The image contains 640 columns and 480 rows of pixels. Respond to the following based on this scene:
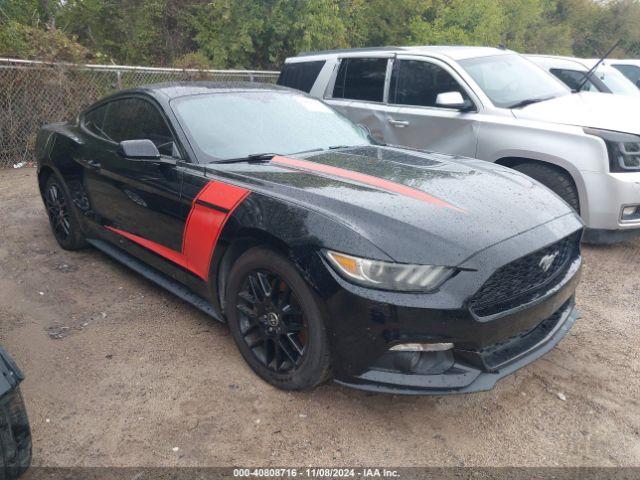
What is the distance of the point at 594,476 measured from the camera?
2.26 metres

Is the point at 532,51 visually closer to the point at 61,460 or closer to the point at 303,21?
the point at 303,21

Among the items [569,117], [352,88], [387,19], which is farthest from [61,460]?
[387,19]

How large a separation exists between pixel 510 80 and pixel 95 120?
4.02m

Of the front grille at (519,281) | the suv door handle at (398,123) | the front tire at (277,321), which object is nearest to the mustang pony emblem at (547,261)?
the front grille at (519,281)

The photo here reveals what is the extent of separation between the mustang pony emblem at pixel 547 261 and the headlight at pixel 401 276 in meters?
0.55

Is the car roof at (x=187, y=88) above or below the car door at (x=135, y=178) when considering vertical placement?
above

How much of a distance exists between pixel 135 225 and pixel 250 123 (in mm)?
1061

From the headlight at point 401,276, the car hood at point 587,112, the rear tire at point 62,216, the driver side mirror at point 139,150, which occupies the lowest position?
the rear tire at point 62,216

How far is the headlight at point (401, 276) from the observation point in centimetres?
229

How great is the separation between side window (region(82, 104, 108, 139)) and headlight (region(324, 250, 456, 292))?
2.81 m

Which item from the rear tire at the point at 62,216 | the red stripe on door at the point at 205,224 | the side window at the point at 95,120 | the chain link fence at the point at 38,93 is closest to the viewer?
the red stripe on door at the point at 205,224

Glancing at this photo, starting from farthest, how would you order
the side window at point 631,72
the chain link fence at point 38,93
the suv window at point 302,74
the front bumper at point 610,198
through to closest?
1. the side window at point 631,72
2. the chain link fence at point 38,93
3. the suv window at point 302,74
4. the front bumper at point 610,198

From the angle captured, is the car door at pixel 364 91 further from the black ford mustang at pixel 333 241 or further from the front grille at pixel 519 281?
the front grille at pixel 519 281

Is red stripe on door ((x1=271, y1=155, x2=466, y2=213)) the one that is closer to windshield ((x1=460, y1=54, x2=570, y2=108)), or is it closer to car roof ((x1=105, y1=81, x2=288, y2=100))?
car roof ((x1=105, y1=81, x2=288, y2=100))
